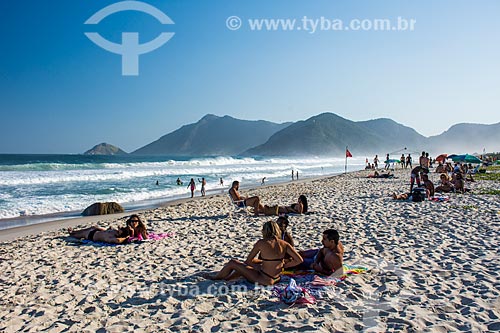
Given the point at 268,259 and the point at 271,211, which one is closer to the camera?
the point at 268,259

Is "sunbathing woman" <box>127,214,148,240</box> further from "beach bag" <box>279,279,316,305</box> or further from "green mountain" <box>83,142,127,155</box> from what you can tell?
"green mountain" <box>83,142,127,155</box>

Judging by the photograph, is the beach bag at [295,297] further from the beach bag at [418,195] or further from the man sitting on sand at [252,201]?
the beach bag at [418,195]

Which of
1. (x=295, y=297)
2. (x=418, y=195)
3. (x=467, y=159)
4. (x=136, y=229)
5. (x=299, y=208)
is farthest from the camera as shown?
(x=467, y=159)

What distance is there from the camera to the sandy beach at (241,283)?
371cm

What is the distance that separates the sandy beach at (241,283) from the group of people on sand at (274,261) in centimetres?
18

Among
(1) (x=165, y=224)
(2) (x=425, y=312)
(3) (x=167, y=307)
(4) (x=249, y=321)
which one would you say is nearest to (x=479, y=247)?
(2) (x=425, y=312)

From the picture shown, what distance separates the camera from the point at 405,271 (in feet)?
16.7

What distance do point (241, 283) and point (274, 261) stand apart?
56cm

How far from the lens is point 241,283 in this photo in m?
4.84

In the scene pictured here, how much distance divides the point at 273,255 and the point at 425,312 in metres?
1.81

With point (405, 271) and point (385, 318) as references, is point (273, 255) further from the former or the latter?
point (405, 271)

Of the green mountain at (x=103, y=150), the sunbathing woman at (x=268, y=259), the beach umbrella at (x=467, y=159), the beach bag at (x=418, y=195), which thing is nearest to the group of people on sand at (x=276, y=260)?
the sunbathing woman at (x=268, y=259)

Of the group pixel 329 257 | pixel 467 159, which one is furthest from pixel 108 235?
pixel 467 159

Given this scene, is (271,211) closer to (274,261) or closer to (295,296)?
(274,261)
